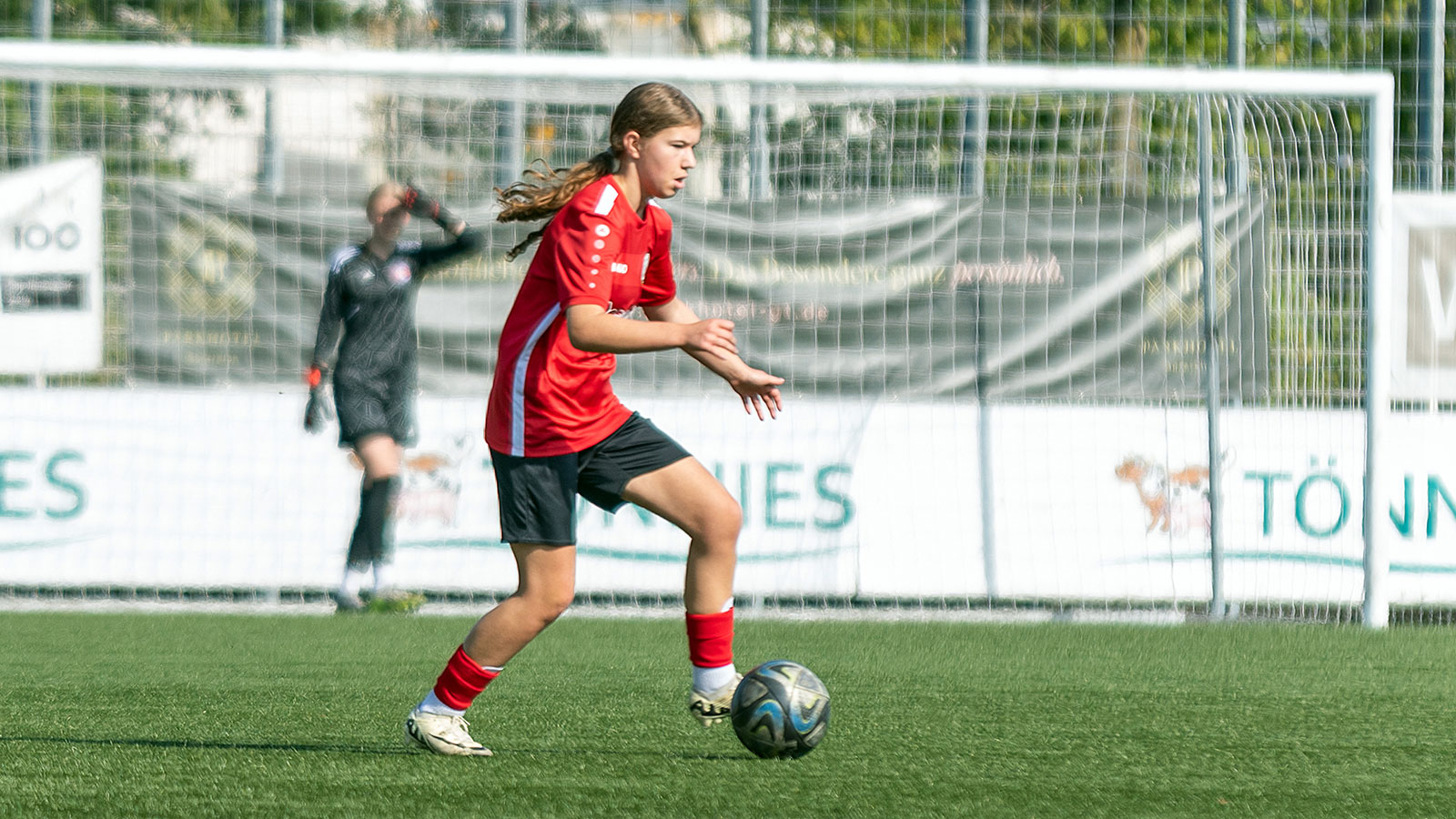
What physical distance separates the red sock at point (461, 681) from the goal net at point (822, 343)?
465cm

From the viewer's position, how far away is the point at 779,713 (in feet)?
13.5

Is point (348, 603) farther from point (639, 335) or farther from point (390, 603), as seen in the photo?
point (639, 335)

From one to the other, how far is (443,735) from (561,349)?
3.09 ft

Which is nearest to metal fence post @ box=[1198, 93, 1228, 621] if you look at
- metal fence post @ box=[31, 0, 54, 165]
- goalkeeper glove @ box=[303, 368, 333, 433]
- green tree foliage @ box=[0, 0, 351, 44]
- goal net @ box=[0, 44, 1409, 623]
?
goal net @ box=[0, 44, 1409, 623]

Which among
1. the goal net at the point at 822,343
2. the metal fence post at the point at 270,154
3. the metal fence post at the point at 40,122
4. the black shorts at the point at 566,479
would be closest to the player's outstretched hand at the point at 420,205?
the goal net at the point at 822,343

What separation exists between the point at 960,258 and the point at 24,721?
219 inches

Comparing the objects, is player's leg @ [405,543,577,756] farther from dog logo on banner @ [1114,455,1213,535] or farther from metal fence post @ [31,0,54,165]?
metal fence post @ [31,0,54,165]

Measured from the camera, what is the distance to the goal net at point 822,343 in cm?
873

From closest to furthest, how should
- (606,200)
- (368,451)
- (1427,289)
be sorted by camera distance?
(606,200) < (368,451) < (1427,289)

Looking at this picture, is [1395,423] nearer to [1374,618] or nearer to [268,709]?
[1374,618]

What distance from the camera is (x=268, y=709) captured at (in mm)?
5176

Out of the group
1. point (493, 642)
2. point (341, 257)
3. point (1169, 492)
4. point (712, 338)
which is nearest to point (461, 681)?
point (493, 642)

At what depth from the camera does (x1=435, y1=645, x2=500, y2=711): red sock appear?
13.7 feet

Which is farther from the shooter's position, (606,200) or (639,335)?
(606,200)
